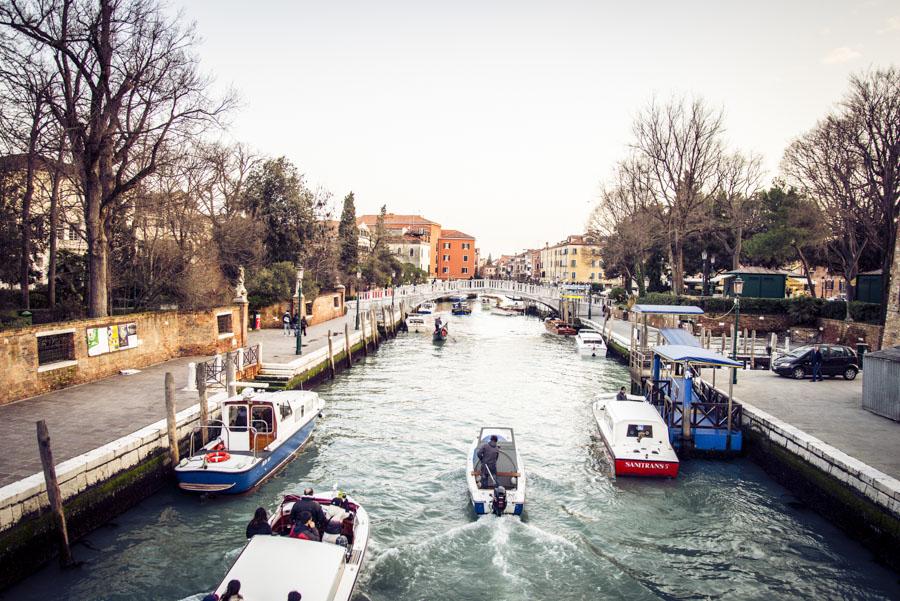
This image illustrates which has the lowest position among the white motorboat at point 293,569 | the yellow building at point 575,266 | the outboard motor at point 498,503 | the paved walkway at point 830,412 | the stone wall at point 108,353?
the outboard motor at point 498,503

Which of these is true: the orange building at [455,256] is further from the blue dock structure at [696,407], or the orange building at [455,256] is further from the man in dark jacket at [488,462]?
the man in dark jacket at [488,462]

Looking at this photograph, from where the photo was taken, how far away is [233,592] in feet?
19.1

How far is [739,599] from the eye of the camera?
7.69 metres

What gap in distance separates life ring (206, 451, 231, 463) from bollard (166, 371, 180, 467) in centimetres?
68

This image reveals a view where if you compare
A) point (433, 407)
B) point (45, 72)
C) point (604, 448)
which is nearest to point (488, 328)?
point (433, 407)

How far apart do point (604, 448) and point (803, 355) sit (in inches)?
347

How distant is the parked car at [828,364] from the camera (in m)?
17.8

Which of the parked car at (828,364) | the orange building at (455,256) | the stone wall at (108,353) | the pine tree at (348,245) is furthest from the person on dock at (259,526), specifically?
the orange building at (455,256)

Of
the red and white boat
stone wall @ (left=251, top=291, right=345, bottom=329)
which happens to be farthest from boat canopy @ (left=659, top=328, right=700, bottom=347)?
stone wall @ (left=251, top=291, right=345, bottom=329)

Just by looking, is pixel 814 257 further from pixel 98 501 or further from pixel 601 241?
pixel 98 501

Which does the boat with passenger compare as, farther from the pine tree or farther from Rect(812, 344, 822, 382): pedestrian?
Rect(812, 344, 822, 382): pedestrian

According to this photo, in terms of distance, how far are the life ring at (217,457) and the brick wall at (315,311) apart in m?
18.7

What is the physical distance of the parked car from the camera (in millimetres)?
17781

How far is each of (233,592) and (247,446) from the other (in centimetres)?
560
